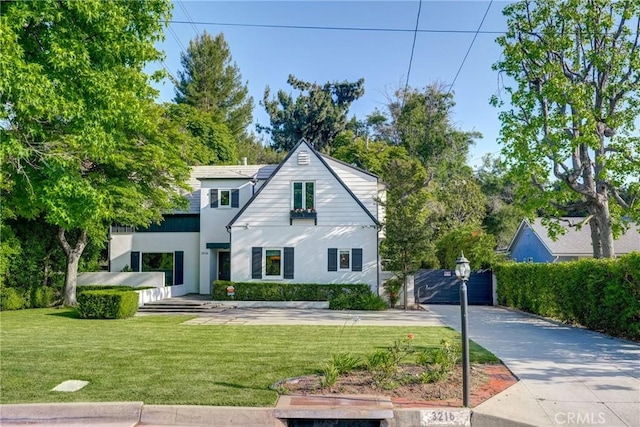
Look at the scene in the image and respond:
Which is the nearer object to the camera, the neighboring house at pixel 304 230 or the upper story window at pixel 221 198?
the neighboring house at pixel 304 230

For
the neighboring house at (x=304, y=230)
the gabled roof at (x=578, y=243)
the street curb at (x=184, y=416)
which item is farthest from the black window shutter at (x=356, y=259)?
the street curb at (x=184, y=416)

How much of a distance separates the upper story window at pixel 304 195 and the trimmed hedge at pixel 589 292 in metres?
9.48

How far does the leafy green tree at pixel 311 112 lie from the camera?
4194cm

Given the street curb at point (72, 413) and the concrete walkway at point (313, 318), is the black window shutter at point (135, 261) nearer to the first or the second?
the concrete walkway at point (313, 318)

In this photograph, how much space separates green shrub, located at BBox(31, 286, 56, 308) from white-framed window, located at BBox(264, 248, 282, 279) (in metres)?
9.15

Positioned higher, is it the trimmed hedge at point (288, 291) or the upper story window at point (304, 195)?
the upper story window at point (304, 195)

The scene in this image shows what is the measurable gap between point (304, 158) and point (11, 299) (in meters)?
13.3

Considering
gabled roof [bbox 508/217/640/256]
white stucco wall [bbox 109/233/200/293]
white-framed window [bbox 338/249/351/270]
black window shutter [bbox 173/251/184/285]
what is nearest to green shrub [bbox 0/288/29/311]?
white stucco wall [bbox 109/233/200/293]

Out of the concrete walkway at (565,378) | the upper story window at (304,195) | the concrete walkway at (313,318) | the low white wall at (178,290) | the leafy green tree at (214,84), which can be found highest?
the leafy green tree at (214,84)

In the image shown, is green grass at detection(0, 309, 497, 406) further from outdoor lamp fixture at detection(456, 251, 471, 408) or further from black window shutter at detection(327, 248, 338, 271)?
black window shutter at detection(327, 248, 338, 271)

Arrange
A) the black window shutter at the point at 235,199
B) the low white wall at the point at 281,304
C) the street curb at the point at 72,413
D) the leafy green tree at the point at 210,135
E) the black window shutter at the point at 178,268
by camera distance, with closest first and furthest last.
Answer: the street curb at the point at 72,413
the low white wall at the point at 281,304
the black window shutter at the point at 235,199
the black window shutter at the point at 178,268
the leafy green tree at the point at 210,135

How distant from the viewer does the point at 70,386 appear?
662cm

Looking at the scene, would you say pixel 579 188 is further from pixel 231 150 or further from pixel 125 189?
pixel 231 150

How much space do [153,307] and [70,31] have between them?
38.7 ft
